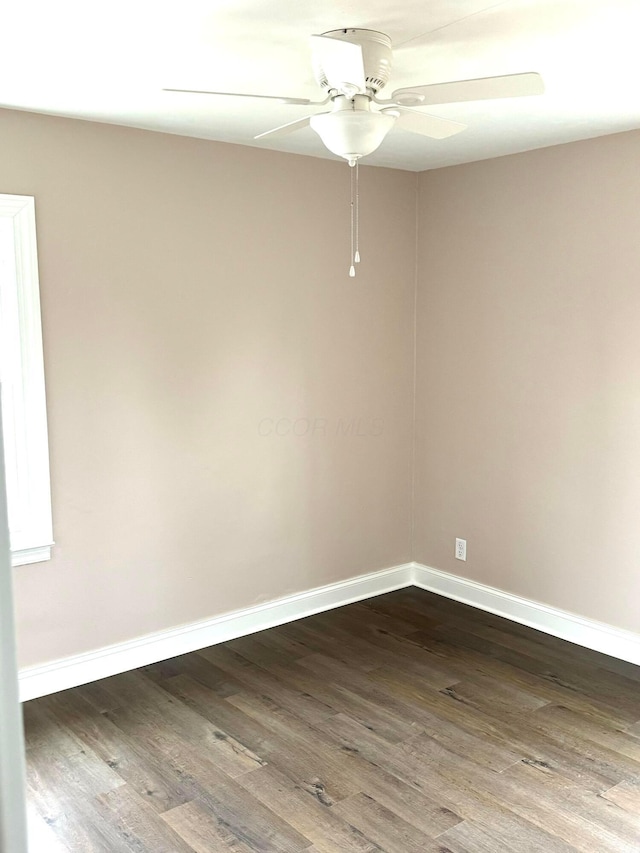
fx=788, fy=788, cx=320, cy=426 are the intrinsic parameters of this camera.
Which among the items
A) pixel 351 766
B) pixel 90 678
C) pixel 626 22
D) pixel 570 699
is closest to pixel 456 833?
pixel 351 766

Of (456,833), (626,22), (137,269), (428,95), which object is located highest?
(626,22)

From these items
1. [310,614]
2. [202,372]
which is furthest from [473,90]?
[310,614]

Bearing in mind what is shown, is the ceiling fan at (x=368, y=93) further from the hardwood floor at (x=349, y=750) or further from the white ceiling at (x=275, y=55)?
the hardwood floor at (x=349, y=750)

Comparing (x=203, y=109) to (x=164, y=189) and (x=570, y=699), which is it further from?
(x=570, y=699)

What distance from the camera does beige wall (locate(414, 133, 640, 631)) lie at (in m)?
3.66

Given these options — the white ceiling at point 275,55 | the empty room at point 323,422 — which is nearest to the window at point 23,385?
the empty room at point 323,422

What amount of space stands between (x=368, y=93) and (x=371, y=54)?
0.34ft

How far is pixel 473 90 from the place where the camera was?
6.85 feet

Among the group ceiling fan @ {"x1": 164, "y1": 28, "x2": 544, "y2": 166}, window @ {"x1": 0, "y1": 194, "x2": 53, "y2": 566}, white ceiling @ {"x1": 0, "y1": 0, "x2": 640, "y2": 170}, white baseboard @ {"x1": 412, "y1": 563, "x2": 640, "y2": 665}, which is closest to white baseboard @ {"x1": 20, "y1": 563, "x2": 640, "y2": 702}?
white baseboard @ {"x1": 412, "y1": 563, "x2": 640, "y2": 665}

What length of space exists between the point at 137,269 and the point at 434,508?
87.6 inches

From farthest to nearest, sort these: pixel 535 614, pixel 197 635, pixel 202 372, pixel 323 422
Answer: pixel 323 422
pixel 535 614
pixel 197 635
pixel 202 372

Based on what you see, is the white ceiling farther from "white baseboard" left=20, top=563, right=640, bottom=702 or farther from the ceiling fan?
"white baseboard" left=20, top=563, right=640, bottom=702

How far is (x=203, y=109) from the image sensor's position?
10.0ft

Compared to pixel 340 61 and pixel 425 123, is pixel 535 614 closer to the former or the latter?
pixel 425 123
